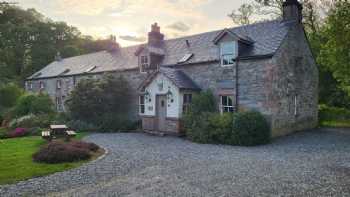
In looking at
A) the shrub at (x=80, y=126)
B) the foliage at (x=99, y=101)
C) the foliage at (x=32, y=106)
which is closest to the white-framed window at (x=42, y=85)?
the foliage at (x=32, y=106)

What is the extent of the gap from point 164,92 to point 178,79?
1275mm

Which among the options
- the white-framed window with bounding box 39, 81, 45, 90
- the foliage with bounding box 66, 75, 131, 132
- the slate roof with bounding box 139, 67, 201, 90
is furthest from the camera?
the white-framed window with bounding box 39, 81, 45, 90

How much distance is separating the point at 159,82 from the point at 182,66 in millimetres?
2435

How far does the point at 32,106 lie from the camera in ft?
78.1

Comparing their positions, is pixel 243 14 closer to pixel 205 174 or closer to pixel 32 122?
pixel 32 122

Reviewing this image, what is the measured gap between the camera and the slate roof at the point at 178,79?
16922 mm

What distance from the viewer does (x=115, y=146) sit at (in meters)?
13.2

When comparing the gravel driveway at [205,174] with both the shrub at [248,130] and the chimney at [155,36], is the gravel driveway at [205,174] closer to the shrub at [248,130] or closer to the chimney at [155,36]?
the shrub at [248,130]

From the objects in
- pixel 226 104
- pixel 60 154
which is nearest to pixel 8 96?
pixel 60 154

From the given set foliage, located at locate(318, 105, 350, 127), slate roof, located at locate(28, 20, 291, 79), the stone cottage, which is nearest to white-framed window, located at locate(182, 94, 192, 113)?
the stone cottage

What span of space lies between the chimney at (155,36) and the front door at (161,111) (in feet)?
24.2

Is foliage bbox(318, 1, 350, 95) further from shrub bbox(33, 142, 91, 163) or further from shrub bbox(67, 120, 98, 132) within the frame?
shrub bbox(67, 120, 98, 132)

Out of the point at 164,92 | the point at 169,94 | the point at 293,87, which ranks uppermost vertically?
the point at 293,87

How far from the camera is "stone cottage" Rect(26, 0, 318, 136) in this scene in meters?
15.8
